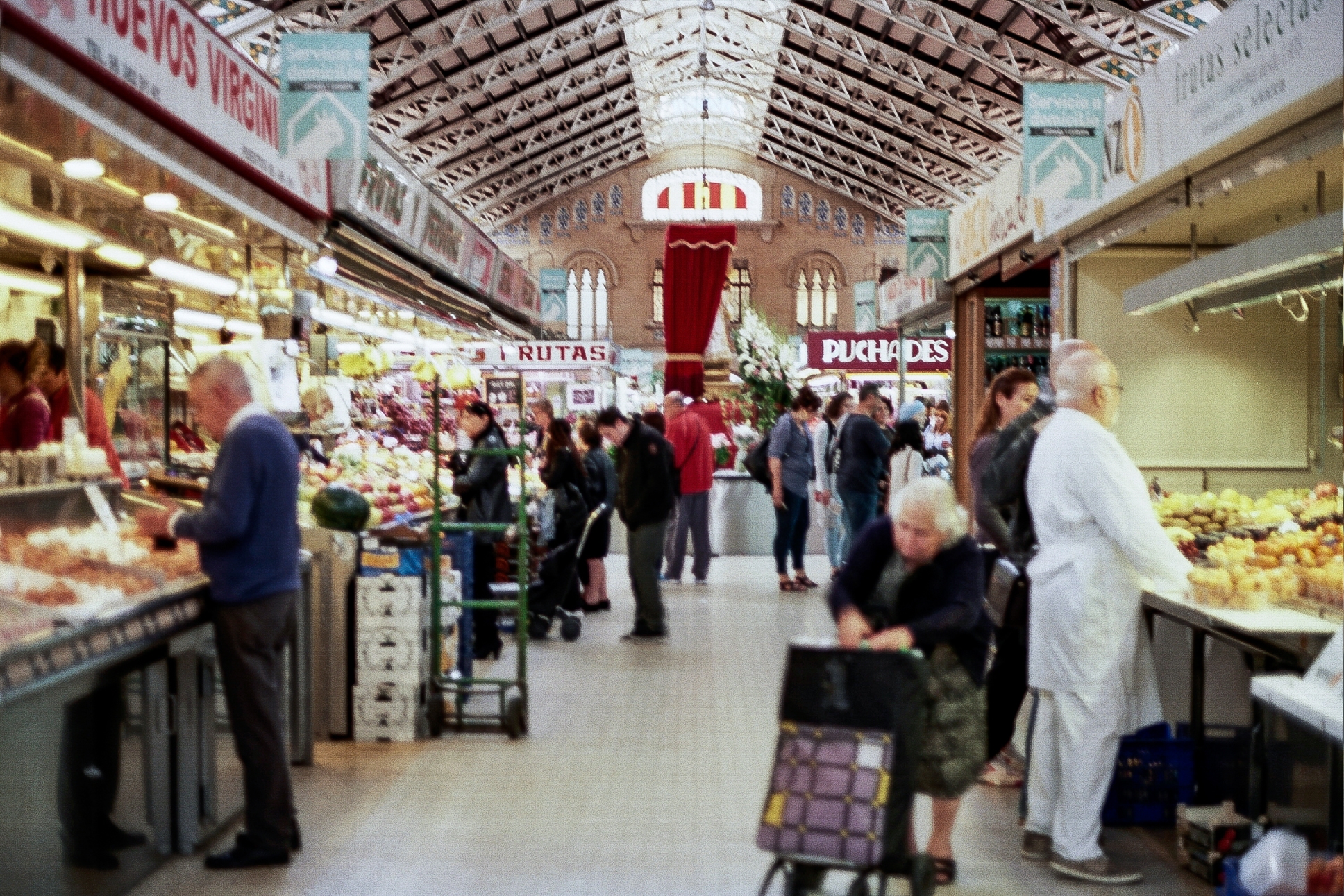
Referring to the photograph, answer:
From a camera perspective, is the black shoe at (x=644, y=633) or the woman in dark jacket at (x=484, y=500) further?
the black shoe at (x=644, y=633)

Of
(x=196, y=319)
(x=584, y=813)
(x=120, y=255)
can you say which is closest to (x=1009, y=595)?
(x=584, y=813)

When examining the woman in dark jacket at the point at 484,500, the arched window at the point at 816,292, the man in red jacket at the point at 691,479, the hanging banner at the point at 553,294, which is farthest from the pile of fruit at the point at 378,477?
the arched window at the point at 816,292

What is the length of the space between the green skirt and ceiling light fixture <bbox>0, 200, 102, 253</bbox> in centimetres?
430

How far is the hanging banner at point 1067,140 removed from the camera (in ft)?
23.4

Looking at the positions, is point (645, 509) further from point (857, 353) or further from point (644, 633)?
point (857, 353)

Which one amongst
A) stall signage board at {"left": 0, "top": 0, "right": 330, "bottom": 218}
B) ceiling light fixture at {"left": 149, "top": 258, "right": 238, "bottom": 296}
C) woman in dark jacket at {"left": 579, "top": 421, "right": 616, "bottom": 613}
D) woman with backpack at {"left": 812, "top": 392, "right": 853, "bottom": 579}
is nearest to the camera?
stall signage board at {"left": 0, "top": 0, "right": 330, "bottom": 218}

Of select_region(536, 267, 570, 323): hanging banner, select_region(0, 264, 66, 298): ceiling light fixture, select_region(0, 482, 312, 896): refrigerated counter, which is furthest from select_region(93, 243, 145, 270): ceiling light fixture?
select_region(536, 267, 570, 323): hanging banner

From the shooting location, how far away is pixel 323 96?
6926 millimetres

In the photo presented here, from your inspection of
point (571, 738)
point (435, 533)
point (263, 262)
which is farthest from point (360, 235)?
point (571, 738)

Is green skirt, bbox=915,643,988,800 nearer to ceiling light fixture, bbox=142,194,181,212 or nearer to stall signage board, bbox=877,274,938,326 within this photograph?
ceiling light fixture, bbox=142,194,181,212

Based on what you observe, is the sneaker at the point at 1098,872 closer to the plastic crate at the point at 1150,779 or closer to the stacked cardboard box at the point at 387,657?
the plastic crate at the point at 1150,779

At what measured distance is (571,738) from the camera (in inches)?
245

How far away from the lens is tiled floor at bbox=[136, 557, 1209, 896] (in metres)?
4.24

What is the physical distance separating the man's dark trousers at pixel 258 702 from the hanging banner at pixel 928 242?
8.03 metres
